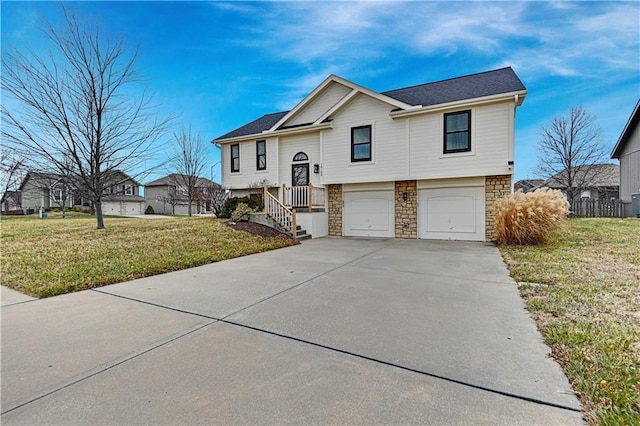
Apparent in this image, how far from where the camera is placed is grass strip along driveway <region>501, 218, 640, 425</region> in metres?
1.92

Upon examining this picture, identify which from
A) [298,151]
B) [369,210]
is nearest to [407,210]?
[369,210]

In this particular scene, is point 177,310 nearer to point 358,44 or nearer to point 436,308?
point 436,308

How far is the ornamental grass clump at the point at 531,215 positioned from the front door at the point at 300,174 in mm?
7791

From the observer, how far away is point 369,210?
12695 millimetres

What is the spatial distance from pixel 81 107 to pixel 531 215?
14262 millimetres

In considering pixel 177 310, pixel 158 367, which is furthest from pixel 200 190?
pixel 158 367

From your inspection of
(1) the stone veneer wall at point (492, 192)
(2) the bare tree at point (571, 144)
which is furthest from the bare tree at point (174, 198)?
(2) the bare tree at point (571, 144)

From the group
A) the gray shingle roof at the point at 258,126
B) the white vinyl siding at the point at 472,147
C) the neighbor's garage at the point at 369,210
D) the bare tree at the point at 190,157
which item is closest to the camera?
the white vinyl siding at the point at 472,147

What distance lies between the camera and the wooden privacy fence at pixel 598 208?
17.7 m

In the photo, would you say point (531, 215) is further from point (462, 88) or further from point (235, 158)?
point (235, 158)

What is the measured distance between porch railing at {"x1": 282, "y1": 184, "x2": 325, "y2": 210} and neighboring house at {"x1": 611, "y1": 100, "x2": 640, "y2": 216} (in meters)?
17.5

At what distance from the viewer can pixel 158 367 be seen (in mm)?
2371

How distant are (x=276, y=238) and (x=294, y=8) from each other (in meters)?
7.09

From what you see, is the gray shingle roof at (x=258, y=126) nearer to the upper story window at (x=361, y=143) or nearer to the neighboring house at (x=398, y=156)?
the neighboring house at (x=398, y=156)
